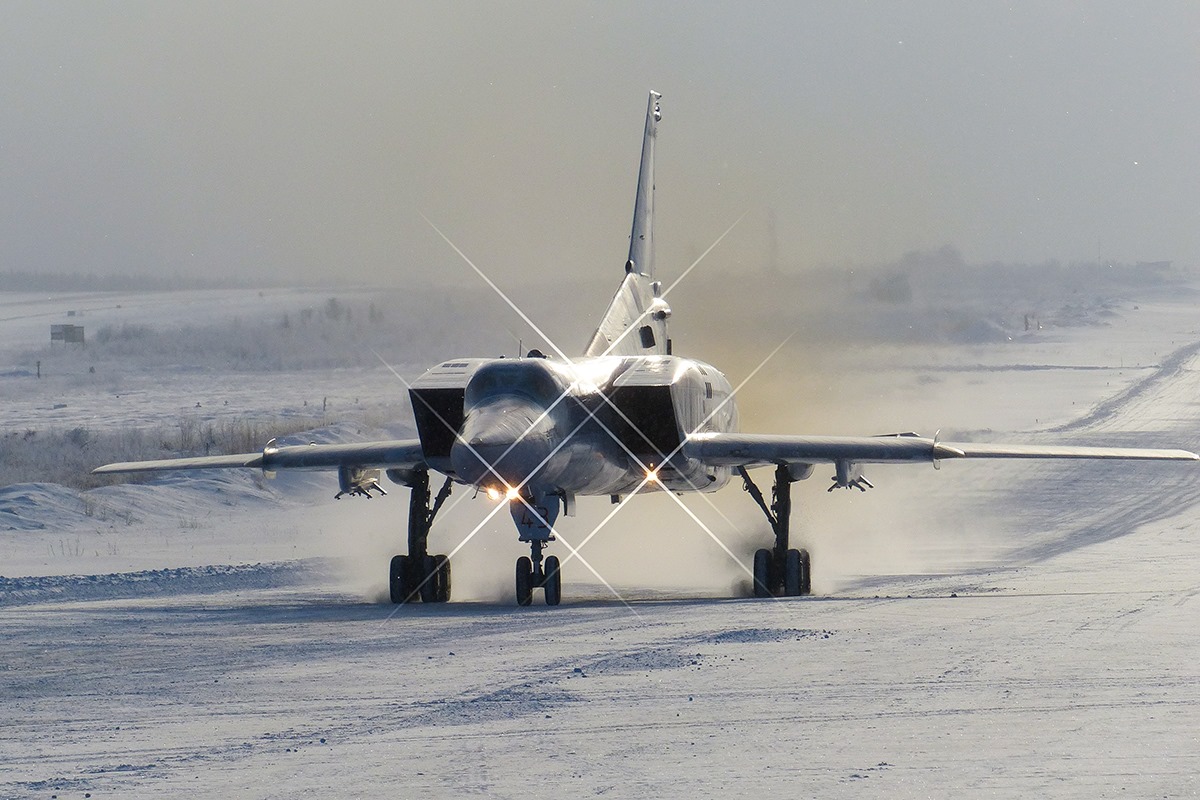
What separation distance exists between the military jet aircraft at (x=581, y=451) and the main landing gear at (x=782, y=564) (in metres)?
0.02

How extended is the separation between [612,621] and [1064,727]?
737 cm

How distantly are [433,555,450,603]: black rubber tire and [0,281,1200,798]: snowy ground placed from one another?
1.63ft

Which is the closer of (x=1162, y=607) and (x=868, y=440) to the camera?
(x=1162, y=607)

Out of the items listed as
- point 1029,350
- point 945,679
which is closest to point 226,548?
point 945,679

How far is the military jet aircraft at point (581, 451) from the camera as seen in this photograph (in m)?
19.8

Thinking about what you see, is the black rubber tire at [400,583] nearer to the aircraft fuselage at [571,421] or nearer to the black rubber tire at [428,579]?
the black rubber tire at [428,579]

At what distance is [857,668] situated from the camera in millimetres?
13000

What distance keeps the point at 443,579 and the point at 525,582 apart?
156 inches

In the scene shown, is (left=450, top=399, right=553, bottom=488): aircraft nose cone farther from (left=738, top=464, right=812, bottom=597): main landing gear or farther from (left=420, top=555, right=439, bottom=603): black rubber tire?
(left=738, top=464, right=812, bottom=597): main landing gear

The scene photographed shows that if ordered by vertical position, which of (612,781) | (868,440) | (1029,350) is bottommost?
(612,781)

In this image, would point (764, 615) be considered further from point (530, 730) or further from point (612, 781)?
point (612, 781)

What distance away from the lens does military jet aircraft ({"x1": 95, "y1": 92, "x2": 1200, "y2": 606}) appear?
19.8m

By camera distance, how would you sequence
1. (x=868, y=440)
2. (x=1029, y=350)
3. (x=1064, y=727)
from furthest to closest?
(x=1029, y=350), (x=868, y=440), (x=1064, y=727)

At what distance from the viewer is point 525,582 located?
20.1 metres
